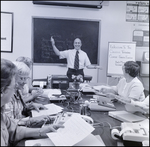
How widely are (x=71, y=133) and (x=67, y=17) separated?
3.63m

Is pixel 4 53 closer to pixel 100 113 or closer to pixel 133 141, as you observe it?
pixel 100 113

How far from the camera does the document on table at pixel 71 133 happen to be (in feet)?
3.21

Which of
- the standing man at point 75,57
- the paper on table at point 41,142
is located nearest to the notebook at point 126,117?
the paper on table at point 41,142

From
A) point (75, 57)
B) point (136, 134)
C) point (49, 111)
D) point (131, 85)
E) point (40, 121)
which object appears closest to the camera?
point (136, 134)

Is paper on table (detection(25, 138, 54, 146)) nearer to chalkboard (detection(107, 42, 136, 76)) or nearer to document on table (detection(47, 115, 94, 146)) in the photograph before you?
document on table (detection(47, 115, 94, 146))

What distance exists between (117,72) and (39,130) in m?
3.42

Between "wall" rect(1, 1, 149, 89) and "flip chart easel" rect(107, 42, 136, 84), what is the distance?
240 mm

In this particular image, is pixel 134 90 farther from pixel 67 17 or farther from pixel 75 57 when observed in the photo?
pixel 67 17

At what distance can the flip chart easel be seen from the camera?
4.27 m

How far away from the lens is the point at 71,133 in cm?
104

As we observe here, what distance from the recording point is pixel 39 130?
110 centimetres

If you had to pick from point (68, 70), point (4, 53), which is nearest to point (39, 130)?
point (68, 70)

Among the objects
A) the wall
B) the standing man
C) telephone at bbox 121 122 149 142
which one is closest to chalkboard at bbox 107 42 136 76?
the wall

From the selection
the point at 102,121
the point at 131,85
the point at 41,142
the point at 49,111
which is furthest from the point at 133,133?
the point at 131,85
